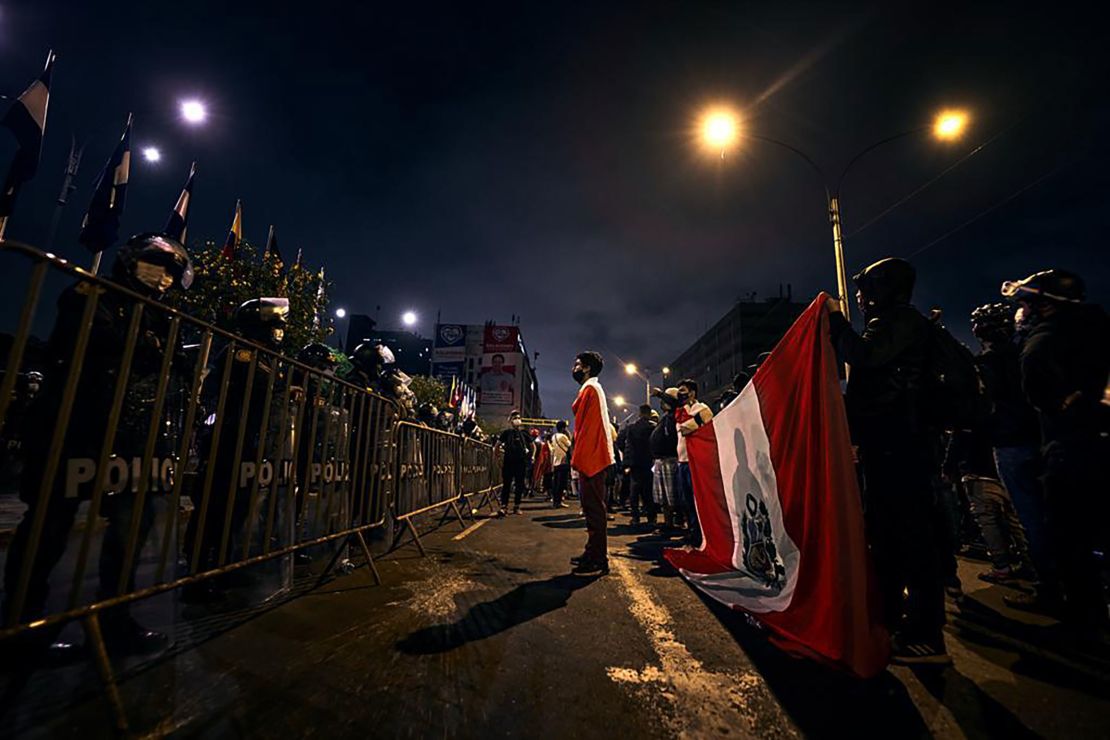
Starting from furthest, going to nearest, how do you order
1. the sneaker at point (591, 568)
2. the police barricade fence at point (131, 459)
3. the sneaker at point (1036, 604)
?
1. the sneaker at point (591, 568)
2. the sneaker at point (1036, 604)
3. the police barricade fence at point (131, 459)

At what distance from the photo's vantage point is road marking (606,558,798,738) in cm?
170

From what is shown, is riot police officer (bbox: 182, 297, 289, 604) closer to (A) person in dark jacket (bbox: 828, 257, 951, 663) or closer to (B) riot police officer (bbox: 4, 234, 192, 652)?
(B) riot police officer (bbox: 4, 234, 192, 652)

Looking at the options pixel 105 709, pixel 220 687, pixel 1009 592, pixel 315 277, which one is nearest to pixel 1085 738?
pixel 1009 592

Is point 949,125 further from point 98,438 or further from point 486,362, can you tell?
point 486,362

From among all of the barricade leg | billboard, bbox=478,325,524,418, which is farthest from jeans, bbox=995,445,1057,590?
billboard, bbox=478,325,524,418

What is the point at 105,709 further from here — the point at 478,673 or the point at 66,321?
the point at 66,321

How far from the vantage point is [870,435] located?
2.53 meters

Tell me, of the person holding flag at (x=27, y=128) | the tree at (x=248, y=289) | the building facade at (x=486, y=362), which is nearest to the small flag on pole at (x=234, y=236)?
the tree at (x=248, y=289)

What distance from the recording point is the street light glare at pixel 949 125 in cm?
886

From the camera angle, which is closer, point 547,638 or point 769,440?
point 547,638

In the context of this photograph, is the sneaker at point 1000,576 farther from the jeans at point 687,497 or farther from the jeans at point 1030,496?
the jeans at point 687,497

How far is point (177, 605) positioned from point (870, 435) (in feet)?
14.3

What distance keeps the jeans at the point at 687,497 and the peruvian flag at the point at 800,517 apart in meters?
1.95

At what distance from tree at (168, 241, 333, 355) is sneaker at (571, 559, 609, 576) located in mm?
13532
